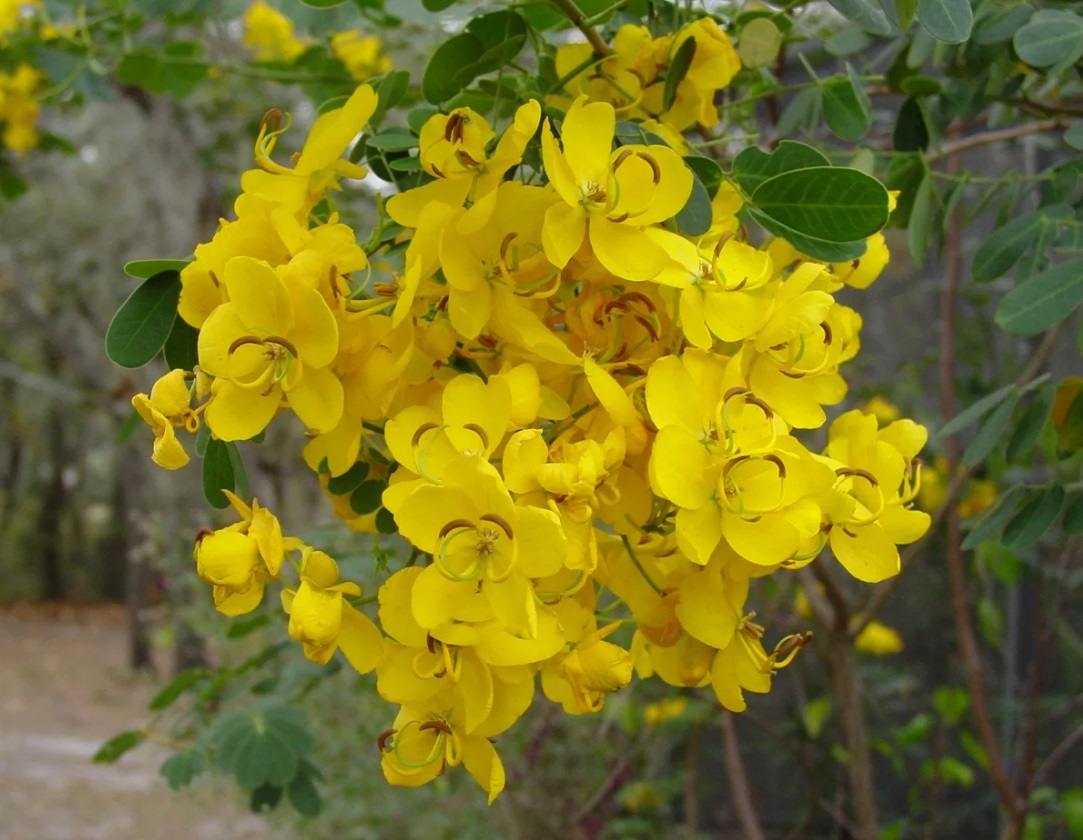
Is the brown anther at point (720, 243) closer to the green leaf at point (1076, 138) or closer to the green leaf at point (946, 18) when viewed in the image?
the green leaf at point (946, 18)

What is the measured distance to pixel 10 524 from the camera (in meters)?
13.8

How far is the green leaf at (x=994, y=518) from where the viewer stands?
85cm

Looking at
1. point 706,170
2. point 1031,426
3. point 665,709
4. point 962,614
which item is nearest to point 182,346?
point 706,170

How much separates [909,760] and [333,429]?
8.18 feet

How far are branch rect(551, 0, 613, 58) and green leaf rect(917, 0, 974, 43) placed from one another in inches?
7.8

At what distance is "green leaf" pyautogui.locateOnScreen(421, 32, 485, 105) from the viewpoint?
28.3 inches

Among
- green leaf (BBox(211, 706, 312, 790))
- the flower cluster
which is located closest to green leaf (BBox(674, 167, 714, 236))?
the flower cluster

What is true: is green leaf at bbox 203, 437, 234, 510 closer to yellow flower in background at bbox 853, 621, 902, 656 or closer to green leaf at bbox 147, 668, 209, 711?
green leaf at bbox 147, 668, 209, 711

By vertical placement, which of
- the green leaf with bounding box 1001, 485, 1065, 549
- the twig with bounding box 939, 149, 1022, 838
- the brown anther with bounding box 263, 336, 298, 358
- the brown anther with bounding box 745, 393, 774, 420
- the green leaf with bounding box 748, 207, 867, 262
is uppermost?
the brown anther with bounding box 263, 336, 298, 358

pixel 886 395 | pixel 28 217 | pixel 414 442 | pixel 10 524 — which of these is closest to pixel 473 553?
pixel 414 442

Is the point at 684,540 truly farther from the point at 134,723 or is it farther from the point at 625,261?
the point at 134,723

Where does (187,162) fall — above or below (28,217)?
above

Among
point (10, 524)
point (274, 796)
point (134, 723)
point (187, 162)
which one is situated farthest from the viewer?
point (10, 524)

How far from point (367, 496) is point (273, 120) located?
24 cm
